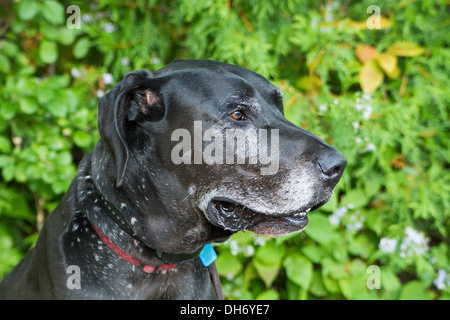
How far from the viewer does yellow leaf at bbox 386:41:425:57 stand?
3.70 m

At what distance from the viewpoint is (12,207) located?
12.9 ft

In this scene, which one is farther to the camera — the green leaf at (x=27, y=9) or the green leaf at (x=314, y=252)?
the green leaf at (x=27, y=9)

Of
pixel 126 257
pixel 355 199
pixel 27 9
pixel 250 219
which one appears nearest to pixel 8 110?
pixel 27 9

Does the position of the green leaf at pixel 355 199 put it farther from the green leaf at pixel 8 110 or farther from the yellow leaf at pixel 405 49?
the green leaf at pixel 8 110

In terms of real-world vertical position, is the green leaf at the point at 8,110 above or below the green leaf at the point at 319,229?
above

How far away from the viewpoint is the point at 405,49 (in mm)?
3729

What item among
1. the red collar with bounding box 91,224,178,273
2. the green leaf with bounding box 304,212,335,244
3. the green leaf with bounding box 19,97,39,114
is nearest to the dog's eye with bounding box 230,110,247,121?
the red collar with bounding box 91,224,178,273

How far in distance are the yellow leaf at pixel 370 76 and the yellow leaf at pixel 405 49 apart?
0.20 metres

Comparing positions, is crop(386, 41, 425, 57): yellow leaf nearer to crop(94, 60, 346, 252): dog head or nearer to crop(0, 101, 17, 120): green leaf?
crop(94, 60, 346, 252): dog head

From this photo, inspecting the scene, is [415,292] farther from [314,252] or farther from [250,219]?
[250,219]

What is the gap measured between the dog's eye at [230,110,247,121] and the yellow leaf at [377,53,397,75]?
1878 millimetres

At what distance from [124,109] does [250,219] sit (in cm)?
82

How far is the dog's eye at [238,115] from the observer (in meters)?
2.19

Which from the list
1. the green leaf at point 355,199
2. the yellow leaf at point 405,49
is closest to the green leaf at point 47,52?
the green leaf at point 355,199
